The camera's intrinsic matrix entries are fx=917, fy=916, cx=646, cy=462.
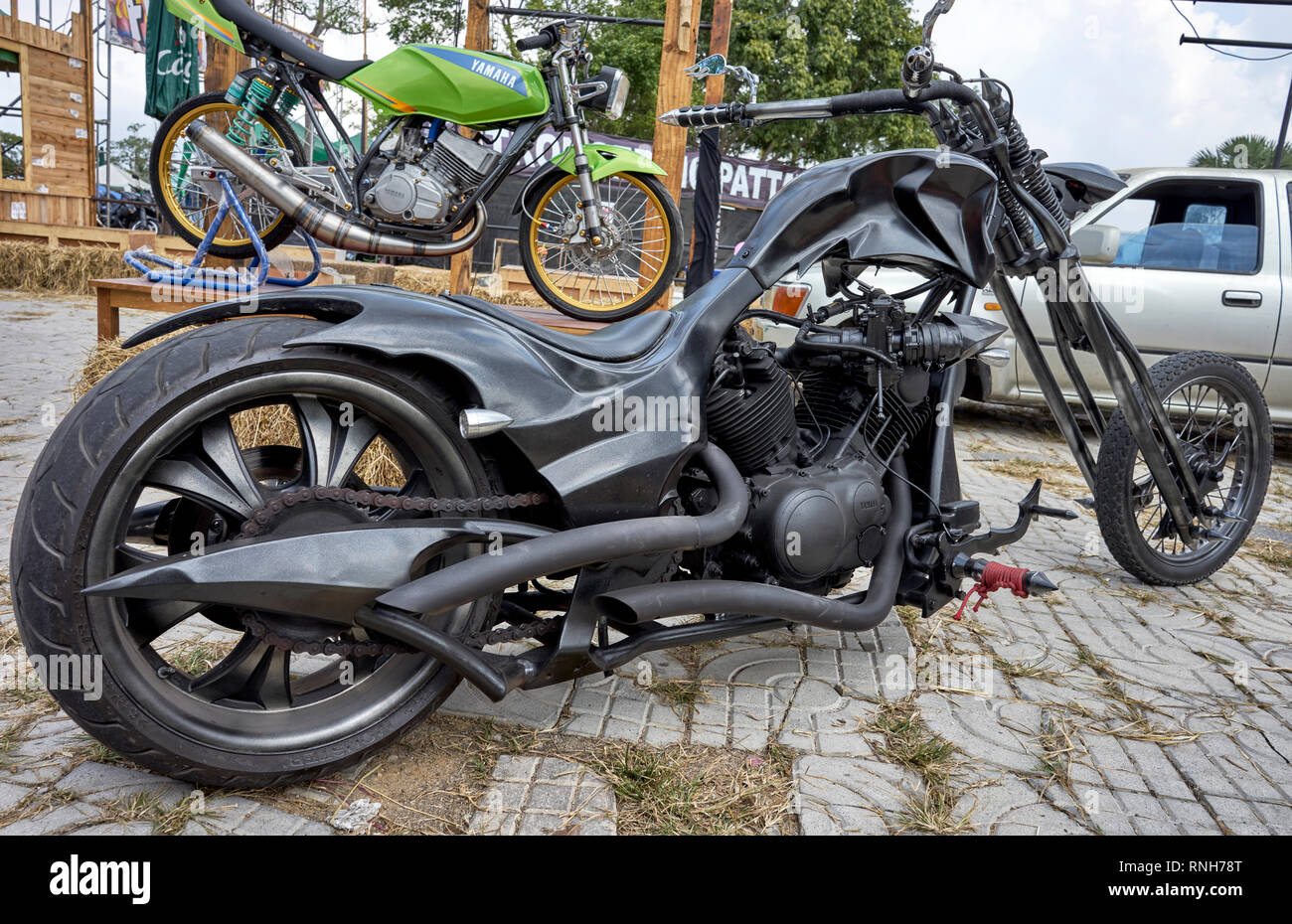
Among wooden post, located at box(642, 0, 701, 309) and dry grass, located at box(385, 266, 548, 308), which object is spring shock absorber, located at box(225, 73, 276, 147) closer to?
dry grass, located at box(385, 266, 548, 308)

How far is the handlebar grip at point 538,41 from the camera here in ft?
13.8

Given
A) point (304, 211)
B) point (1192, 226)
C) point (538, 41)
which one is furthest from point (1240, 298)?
point (304, 211)

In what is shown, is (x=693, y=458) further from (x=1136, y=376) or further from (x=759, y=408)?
(x=1136, y=376)

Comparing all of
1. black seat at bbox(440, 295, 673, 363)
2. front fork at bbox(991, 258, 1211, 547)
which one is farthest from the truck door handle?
black seat at bbox(440, 295, 673, 363)

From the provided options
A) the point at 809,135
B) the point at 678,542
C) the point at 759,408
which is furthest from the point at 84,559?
the point at 809,135

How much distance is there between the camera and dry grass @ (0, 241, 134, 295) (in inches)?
490

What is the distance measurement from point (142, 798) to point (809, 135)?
25802 millimetres

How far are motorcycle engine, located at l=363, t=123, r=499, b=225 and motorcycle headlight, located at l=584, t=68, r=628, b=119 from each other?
58cm

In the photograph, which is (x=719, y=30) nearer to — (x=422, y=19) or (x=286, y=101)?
(x=286, y=101)

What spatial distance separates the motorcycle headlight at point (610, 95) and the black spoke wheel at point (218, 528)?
9.70ft

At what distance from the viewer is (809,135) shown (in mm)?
25094

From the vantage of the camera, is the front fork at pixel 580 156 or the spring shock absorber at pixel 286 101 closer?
the front fork at pixel 580 156

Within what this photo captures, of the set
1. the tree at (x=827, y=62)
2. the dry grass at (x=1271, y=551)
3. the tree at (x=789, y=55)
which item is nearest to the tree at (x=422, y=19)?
the tree at (x=789, y=55)

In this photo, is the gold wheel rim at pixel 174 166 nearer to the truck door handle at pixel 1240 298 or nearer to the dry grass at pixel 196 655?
the dry grass at pixel 196 655
